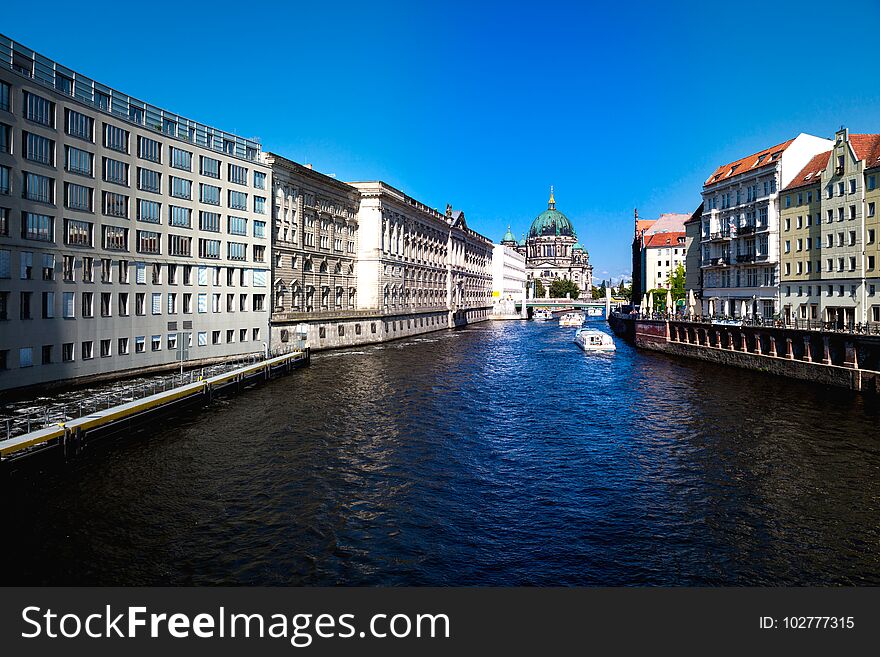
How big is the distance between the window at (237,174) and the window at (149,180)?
34.7 feet

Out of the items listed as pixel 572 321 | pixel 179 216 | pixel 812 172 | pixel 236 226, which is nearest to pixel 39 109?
pixel 179 216

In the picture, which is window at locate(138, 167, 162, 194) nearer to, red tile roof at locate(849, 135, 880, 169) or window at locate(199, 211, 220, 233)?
window at locate(199, 211, 220, 233)

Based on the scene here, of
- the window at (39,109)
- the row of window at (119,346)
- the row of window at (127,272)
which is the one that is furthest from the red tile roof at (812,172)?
the window at (39,109)

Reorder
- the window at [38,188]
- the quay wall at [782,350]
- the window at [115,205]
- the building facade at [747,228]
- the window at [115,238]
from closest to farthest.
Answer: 1. the window at [38,188]
2. the quay wall at [782,350]
3. the window at [115,238]
4. the window at [115,205]
5. the building facade at [747,228]

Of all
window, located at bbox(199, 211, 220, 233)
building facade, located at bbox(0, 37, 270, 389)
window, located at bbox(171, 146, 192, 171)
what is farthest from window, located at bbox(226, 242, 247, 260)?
window, located at bbox(171, 146, 192, 171)

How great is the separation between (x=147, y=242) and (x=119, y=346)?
34.6 ft

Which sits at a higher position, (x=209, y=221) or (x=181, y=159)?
(x=181, y=159)

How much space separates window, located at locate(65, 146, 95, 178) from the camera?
163ft

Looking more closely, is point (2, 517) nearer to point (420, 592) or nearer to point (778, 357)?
point (420, 592)

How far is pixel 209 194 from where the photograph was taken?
66.3 meters

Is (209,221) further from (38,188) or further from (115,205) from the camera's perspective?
(38,188)

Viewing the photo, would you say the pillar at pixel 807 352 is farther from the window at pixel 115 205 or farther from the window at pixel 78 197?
the window at pixel 78 197

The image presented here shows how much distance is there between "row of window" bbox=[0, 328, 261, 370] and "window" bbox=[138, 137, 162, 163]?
55.5 ft

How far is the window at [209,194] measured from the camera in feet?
214
